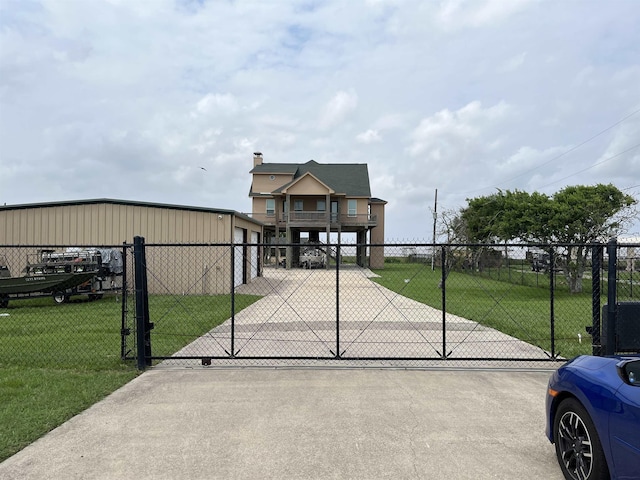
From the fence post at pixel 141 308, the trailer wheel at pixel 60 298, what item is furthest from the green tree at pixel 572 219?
the trailer wheel at pixel 60 298

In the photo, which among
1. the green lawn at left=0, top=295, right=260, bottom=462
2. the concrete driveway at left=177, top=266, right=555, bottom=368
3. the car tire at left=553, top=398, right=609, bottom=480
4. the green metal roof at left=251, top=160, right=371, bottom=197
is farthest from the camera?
the green metal roof at left=251, top=160, right=371, bottom=197

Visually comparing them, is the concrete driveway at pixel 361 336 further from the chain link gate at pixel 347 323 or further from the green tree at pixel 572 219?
the green tree at pixel 572 219

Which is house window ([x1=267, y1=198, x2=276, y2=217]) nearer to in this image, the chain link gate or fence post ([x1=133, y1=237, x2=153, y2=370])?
the chain link gate

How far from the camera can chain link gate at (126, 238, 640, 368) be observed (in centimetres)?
675

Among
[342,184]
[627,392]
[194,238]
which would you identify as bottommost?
[627,392]

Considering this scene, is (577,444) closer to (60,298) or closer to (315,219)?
(60,298)

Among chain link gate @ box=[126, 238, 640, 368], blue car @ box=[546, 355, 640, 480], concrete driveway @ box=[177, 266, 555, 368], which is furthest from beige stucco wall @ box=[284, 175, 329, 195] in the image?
blue car @ box=[546, 355, 640, 480]

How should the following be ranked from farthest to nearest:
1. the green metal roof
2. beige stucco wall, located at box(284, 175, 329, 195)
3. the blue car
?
the green metal roof, beige stucco wall, located at box(284, 175, 329, 195), the blue car

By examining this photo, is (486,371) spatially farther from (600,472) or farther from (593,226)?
(593,226)

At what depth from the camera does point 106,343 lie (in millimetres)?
7938

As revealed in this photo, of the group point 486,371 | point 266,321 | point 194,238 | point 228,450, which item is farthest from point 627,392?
point 194,238

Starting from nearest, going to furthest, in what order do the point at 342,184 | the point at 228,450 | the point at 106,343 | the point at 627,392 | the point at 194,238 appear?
the point at 627,392 → the point at 228,450 → the point at 106,343 → the point at 194,238 → the point at 342,184

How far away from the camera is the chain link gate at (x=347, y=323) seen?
6750 millimetres

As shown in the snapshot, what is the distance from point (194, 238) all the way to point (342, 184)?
2479 centimetres
